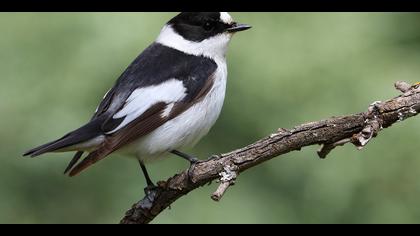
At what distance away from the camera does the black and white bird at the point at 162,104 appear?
4.16 metres

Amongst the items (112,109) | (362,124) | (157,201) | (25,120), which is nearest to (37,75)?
(25,120)

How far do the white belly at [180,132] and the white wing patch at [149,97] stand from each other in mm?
88

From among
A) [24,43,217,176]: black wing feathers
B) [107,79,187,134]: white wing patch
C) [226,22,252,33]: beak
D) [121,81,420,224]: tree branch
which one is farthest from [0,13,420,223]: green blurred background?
[121,81,420,224]: tree branch

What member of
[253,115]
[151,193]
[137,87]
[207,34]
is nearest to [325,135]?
[151,193]

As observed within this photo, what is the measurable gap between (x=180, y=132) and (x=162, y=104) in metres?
0.17

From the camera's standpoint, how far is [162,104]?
429 cm

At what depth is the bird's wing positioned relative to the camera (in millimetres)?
A: 4176

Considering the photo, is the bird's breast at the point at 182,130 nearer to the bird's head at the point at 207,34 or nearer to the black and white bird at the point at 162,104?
the black and white bird at the point at 162,104

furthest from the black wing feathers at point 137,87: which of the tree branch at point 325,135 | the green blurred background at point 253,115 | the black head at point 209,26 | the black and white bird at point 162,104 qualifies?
the green blurred background at point 253,115

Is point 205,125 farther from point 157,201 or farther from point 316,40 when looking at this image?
point 316,40

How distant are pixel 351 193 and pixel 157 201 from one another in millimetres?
1469

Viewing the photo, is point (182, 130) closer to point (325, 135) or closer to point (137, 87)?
point (137, 87)

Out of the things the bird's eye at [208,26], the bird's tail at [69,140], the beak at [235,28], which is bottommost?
the bird's tail at [69,140]

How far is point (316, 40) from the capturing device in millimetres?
5566
